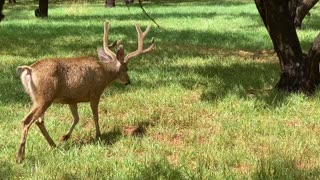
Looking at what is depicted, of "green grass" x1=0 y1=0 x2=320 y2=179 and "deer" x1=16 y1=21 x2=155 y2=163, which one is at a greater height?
"deer" x1=16 y1=21 x2=155 y2=163

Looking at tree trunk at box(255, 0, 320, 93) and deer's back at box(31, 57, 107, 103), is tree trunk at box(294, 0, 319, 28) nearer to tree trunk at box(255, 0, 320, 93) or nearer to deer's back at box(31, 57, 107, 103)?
tree trunk at box(255, 0, 320, 93)

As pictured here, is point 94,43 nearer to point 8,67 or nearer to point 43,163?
point 8,67

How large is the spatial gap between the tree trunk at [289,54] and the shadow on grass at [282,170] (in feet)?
10.7

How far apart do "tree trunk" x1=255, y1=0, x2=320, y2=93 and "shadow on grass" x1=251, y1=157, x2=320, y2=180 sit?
10.7 ft

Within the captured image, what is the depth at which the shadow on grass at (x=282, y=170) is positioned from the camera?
4.71 meters

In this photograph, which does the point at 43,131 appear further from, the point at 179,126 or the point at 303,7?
the point at 303,7

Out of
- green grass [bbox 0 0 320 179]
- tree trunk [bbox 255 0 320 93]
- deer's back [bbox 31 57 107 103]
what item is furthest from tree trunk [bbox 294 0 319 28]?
deer's back [bbox 31 57 107 103]

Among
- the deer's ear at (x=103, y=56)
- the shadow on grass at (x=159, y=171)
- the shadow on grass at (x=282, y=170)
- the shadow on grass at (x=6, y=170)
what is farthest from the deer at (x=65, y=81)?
the shadow on grass at (x=282, y=170)

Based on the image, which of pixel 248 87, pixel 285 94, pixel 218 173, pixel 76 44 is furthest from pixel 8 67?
pixel 218 173

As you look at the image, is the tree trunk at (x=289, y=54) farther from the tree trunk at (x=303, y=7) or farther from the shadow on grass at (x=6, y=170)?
the tree trunk at (x=303, y=7)

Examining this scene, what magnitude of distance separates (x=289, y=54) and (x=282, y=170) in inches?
156

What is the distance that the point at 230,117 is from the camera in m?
6.89

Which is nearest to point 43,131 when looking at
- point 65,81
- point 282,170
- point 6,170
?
point 65,81

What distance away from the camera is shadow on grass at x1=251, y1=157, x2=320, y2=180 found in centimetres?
471
